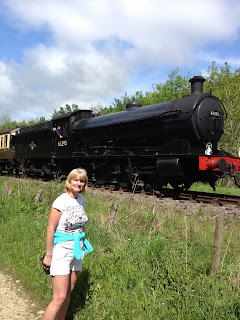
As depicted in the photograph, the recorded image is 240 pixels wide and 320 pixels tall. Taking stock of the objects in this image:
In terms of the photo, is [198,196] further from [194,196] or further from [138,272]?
[138,272]

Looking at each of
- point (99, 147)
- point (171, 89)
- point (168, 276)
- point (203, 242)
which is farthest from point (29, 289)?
point (171, 89)

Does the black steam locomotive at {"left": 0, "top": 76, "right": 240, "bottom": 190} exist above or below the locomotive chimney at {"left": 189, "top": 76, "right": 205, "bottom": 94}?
below

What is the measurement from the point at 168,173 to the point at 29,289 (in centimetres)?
645

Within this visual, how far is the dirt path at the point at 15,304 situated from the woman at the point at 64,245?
73 cm

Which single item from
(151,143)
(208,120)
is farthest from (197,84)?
(151,143)

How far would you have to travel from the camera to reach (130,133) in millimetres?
11352

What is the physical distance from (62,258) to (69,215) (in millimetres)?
434

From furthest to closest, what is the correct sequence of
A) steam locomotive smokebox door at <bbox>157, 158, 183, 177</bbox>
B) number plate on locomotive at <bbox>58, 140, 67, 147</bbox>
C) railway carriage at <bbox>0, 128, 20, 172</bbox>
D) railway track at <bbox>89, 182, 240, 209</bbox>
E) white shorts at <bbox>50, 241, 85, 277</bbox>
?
1. railway carriage at <bbox>0, 128, 20, 172</bbox>
2. number plate on locomotive at <bbox>58, 140, 67, 147</bbox>
3. steam locomotive smokebox door at <bbox>157, 158, 183, 177</bbox>
4. railway track at <bbox>89, 182, 240, 209</bbox>
5. white shorts at <bbox>50, 241, 85, 277</bbox>

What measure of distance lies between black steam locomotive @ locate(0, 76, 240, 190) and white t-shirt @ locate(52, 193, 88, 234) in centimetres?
637

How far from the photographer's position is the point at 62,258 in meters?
2.95

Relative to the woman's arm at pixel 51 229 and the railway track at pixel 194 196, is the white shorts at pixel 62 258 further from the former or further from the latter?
the railway track at pixel 194 196

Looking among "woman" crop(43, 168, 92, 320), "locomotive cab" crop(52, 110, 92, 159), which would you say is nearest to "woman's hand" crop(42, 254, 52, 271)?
"woman" crop(43, 168, 92, 320)

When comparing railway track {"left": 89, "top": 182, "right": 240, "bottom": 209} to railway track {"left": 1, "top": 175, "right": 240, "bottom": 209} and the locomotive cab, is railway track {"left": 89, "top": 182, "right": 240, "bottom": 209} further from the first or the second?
the locomotive cab

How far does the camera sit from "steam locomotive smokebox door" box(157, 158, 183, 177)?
9.47 meters
